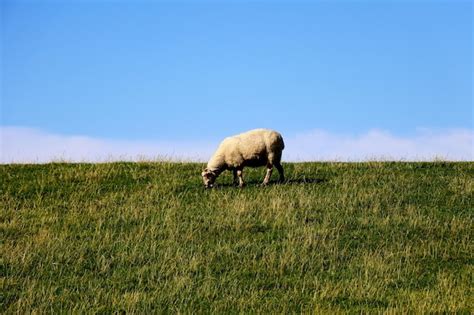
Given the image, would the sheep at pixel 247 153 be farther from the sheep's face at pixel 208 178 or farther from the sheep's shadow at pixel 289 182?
the sheep's shadow at pixel 289 182

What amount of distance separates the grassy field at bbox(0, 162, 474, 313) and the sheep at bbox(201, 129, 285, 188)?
1.75 ft

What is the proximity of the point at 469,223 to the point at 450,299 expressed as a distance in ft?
21.7

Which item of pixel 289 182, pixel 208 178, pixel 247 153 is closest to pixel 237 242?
pixel 247 153

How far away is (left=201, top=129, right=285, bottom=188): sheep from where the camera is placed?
21531mm

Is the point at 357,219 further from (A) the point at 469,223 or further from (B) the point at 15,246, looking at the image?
(B) the point at 15,246

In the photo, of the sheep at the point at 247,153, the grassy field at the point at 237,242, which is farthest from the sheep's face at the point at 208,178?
the grassy field at the point at 237,242

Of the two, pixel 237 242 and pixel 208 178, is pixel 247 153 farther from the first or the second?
pixel 237 242

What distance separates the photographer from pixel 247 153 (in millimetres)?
21641

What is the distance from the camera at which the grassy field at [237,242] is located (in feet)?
39.1

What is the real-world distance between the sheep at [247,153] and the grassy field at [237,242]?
53 cm

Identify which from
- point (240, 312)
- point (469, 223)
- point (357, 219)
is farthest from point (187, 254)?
point (469, 223)

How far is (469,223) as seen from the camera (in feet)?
58.0

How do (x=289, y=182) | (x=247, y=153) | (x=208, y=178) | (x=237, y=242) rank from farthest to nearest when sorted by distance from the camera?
(x=289, y=182)
(x=208, y=178)
(x=247, y=153)
(x=237, y=242)

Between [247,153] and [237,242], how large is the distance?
20.8ft
